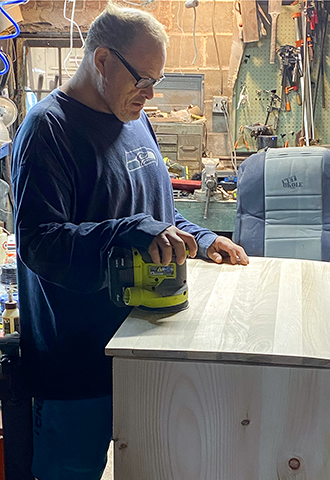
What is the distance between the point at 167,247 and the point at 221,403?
1.05 feet

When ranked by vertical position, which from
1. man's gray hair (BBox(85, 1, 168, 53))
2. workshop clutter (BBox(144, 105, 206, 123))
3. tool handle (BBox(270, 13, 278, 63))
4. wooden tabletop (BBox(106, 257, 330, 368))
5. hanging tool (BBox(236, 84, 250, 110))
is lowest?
wooden tabletop (BBox(106, 257, 330, 368))

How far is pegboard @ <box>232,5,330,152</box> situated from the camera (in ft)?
12.1

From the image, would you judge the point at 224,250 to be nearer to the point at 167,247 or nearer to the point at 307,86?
the point at 167,247

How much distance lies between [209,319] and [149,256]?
204 mm

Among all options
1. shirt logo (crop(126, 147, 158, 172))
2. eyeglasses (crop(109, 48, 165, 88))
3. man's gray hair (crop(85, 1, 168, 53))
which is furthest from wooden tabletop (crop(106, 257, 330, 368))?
man's gray hair (crop(85, 1, 168, 53))

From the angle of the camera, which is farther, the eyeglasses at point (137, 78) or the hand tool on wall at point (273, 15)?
the hand tool on wall at point (273, 15)

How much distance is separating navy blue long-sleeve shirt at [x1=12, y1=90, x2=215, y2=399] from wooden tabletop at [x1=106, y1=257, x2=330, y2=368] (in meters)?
0.16

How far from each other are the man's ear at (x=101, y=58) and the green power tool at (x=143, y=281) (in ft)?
1.51

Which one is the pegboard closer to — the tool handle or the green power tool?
the tool handle

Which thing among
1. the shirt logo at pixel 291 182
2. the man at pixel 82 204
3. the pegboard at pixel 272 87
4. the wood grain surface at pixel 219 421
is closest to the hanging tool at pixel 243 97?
the pegboard at pixel 272 87

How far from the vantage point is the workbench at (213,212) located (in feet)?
10.5

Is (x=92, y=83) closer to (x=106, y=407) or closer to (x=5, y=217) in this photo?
(x=106, y=407)

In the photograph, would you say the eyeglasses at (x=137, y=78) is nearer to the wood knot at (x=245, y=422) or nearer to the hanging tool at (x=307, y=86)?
the wood knot at (x=245, y=422)

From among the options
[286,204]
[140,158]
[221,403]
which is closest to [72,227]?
[140,158]
